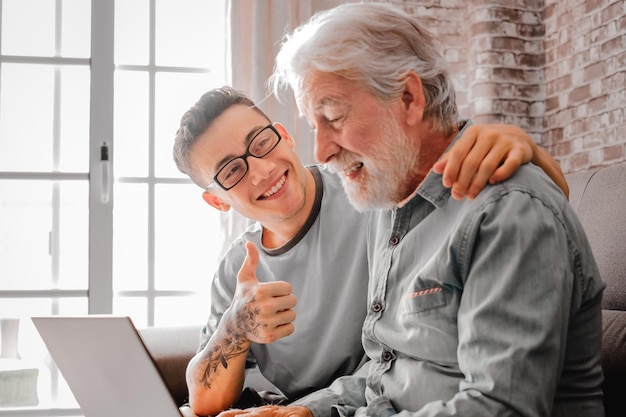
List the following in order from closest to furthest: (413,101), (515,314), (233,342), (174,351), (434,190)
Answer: (515,314)
(434,190)
(413,101)
(233,342)
(174,351)

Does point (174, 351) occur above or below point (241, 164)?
below

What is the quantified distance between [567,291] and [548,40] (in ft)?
9.41

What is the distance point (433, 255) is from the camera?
118 cm

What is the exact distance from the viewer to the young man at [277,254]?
5.69 feet

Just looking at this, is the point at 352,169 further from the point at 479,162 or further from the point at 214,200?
the point at 214,200

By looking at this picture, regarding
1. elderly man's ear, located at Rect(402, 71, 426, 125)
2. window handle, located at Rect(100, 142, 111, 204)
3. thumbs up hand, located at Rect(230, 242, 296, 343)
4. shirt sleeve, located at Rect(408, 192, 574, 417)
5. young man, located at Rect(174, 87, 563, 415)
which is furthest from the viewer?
window handle, located at Rect(100, 142, 111, 204)

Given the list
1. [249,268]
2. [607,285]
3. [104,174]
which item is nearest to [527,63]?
[607,285]

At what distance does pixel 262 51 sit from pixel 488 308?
2.74 metres

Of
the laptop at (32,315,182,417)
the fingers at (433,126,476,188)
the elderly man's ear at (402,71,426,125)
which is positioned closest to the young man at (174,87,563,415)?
the laptop at (32,315,182,417)

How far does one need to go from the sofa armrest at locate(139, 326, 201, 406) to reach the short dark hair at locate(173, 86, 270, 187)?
0.67m

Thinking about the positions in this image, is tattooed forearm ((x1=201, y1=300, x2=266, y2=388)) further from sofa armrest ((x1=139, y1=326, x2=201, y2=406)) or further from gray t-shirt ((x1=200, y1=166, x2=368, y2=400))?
sofa armrest ((x1=139, y1=326, x2=201, y2=406))

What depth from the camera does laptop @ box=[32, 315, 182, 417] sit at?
121cm

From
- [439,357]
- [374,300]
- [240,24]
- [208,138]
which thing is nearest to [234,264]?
[208,138]

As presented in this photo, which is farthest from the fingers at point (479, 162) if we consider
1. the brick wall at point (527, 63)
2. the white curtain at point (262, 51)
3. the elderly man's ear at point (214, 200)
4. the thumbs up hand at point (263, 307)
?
the white curtain at point (262, 51)
